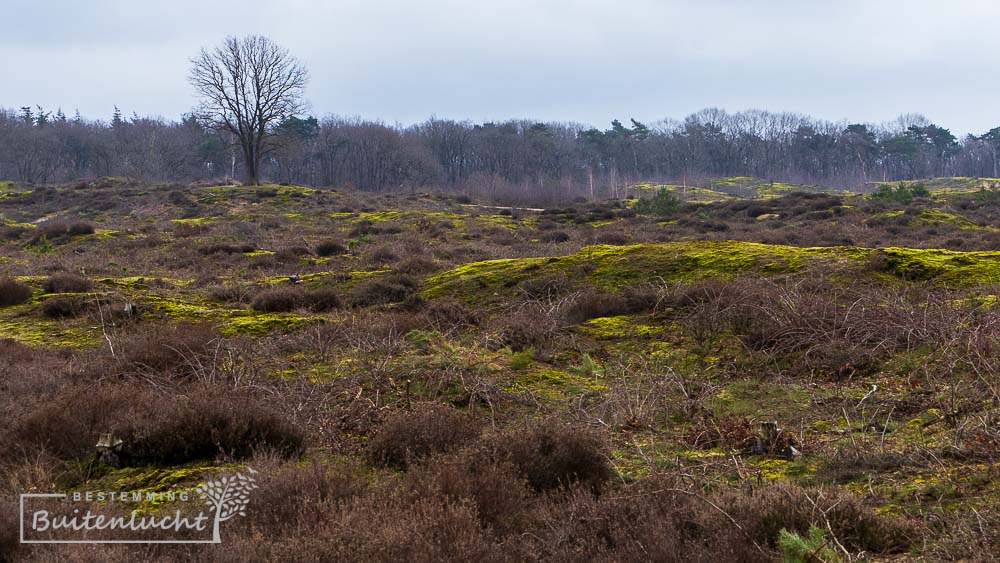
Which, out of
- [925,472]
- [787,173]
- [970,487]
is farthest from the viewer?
[787,173]

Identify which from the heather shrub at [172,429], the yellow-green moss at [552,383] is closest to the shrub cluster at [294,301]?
the yellow-green moss at [552,383]

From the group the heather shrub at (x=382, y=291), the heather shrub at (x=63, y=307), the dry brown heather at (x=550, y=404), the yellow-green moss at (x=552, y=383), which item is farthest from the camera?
the heather shrub at (x=382, y=291)

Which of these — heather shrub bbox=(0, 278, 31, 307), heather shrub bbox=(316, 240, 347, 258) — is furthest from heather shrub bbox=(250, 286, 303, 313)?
heather shrub bbox=(316, 240, 347, 258)

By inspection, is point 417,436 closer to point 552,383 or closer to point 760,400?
point 552,383

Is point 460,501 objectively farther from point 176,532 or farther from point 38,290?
point 38,290

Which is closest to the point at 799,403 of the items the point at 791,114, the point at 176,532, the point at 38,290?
the point at 176,532

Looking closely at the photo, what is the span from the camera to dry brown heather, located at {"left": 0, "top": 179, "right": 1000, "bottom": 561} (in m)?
2.67

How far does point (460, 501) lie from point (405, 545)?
449mm

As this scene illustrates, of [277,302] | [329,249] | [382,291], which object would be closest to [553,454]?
[382,291]

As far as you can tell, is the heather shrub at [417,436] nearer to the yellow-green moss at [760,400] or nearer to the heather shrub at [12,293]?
the yellow-green moss at [760,400]

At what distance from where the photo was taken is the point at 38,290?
10188mm

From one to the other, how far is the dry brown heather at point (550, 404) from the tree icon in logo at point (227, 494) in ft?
0.26

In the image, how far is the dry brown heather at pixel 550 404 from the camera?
2.67 metres

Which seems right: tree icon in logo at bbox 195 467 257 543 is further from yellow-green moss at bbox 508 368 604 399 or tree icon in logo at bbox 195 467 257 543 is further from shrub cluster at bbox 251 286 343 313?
shrub cluster at bbox 251 286 343 313
